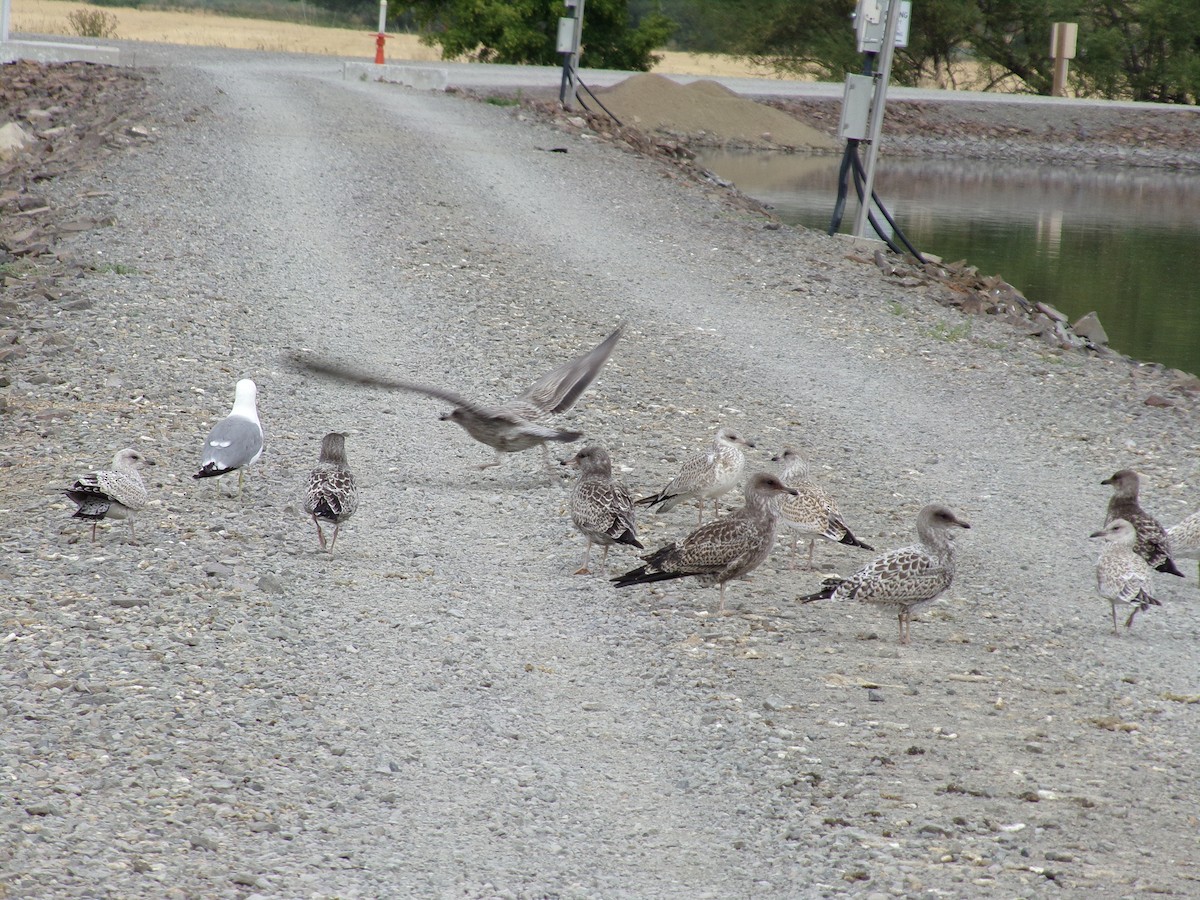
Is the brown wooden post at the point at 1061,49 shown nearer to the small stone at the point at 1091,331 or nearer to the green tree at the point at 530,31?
the green tree at the point at 530,31

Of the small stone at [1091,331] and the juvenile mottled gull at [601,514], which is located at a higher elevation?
the small stone at [1091,331]

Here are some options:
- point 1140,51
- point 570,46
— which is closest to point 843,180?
point 570,46

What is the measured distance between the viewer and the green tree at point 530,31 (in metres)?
45.8

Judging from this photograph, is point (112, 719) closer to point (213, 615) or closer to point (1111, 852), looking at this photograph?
point (213, 615)

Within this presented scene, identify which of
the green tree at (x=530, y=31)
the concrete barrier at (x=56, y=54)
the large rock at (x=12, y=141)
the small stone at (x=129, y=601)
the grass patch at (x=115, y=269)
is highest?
the green tree at (x=530, y=31)

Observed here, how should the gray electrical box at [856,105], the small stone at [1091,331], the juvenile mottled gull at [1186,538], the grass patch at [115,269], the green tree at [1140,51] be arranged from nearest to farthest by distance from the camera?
the juvenile mottled gull at [1186,538]
the grass patch at [115,269]
the small stone at [1091,331]
the gray electrical box at [856,105]
the green tree at [1140,51]

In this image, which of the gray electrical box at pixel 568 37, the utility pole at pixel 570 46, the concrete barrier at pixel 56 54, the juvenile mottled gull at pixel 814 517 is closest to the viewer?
the juvenile mottled gull at pixel 814 517

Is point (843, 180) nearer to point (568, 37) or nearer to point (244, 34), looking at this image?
point (568, 37)

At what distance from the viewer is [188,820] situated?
4.49 metres

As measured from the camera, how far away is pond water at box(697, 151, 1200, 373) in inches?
790

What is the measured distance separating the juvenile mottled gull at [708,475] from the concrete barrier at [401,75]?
2620 centimetres

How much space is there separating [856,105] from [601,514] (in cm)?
1270

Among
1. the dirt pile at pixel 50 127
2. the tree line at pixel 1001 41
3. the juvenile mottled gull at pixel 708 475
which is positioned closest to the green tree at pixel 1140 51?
the tree line at pixel 1001 41

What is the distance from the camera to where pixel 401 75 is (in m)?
32.8
